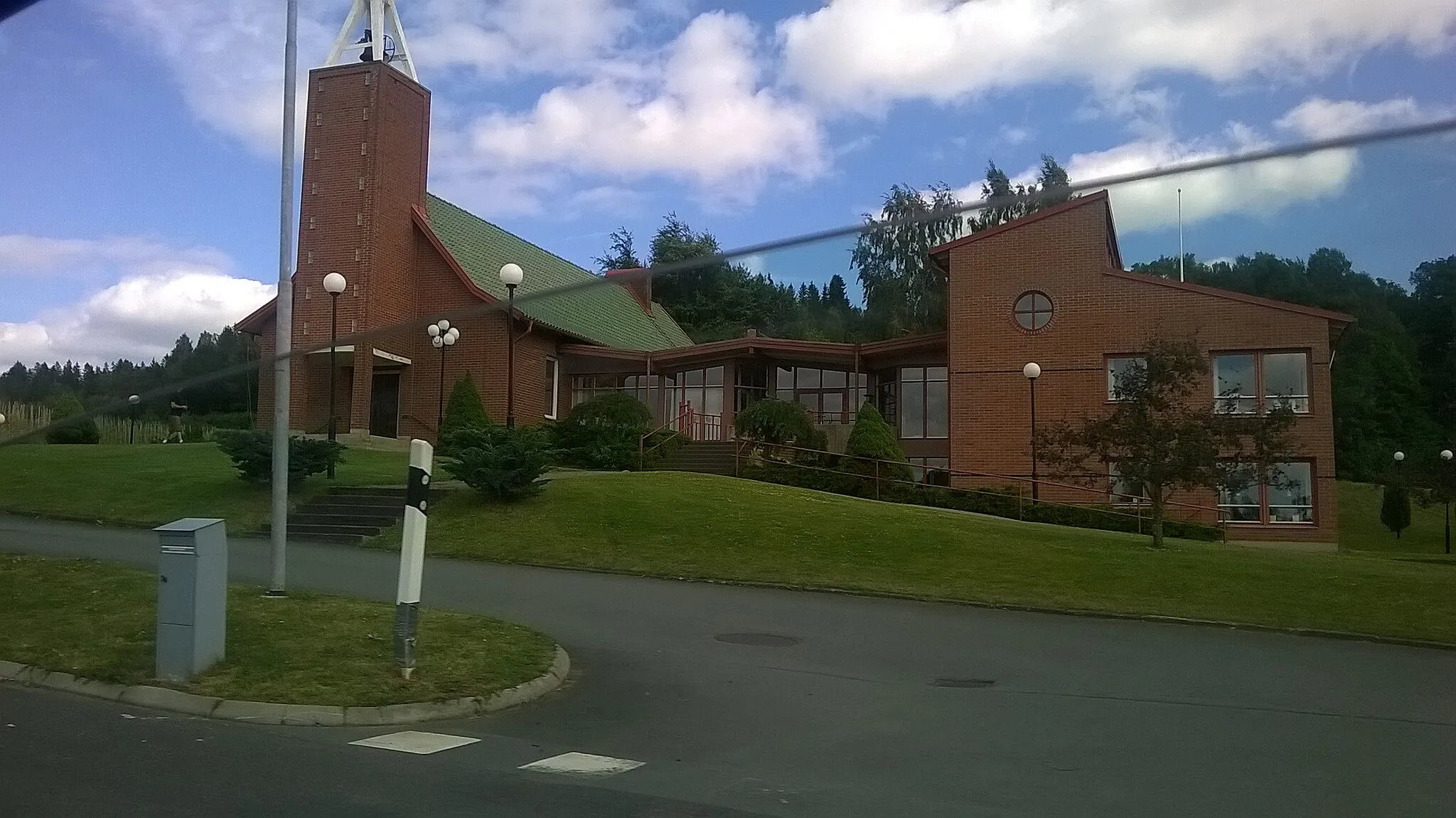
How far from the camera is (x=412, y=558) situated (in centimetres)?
888

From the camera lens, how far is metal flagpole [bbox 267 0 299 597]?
11.9 m

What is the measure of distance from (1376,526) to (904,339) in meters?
18.9

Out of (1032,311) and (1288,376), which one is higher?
(1032,311)

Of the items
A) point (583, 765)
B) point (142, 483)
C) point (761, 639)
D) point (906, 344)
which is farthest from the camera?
point (906, 344)

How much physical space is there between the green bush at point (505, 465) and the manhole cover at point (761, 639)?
9.92 m

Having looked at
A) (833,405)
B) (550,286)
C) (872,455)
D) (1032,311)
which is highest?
(550,286)

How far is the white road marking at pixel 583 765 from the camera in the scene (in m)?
6.42

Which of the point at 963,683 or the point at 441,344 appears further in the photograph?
the point at 441,344

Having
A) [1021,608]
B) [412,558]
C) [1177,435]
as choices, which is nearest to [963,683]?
[412,558]

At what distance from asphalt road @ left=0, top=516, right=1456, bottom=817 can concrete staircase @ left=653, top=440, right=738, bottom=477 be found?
1878 cm

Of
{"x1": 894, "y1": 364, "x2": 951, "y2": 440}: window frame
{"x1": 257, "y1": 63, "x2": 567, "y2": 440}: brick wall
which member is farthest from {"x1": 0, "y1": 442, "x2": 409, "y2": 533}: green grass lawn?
{"x1": 894, "y1": 364, "x2": 951, "y2": 440}: window frame

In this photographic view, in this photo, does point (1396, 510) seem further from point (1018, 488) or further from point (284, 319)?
point (284, 319)

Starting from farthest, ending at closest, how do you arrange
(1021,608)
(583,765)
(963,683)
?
(1021,608)
(963,683)
(583,765)

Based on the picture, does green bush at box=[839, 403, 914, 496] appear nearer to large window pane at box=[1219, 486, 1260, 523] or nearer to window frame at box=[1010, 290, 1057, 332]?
window frame at box=[1010, 290, 1057, 332]
